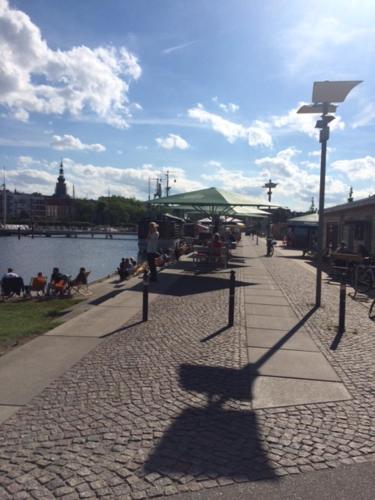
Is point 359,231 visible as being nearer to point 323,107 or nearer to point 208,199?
point 208,199

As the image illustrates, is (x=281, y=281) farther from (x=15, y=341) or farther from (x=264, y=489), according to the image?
(x=264, y=489)

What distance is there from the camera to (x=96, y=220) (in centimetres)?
17788

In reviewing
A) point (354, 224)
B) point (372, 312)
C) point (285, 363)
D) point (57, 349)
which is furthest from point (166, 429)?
point (354, 224)

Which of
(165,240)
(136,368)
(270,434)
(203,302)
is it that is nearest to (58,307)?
(203,302)

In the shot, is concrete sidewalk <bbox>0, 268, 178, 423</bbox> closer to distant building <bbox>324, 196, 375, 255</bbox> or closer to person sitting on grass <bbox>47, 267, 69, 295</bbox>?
person sitting on grass <bbox>47, 267, 69, 295</bbox>

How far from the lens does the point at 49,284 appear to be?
1526 cm

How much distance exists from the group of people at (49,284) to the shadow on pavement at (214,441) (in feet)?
32.5

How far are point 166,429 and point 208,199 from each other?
1335 cm

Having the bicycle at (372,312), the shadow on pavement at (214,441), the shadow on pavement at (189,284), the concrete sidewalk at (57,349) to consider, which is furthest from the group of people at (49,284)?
the shadow on pavement at (214,441)

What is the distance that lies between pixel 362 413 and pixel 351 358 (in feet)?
6.89

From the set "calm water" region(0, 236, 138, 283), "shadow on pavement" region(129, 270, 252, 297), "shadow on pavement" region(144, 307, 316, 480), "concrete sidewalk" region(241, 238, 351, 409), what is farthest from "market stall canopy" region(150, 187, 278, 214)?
"calm water" region(0, 236, 138, 283)

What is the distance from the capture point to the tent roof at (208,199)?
54.4ft

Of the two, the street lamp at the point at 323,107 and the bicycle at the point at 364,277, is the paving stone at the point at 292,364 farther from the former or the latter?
the bicycle at the point at 364,277

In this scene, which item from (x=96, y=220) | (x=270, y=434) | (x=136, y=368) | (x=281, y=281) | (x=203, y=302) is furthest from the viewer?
(x=96, y=220)
